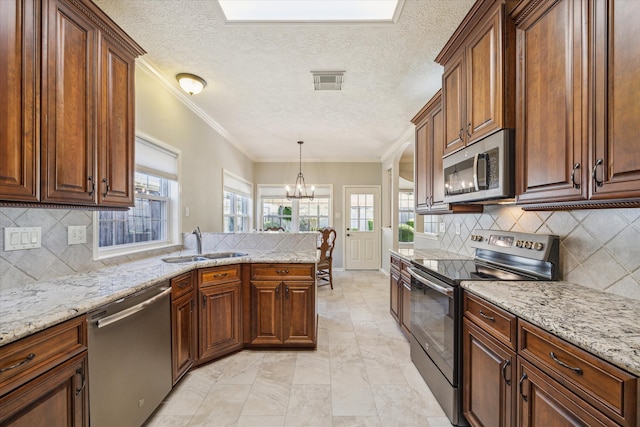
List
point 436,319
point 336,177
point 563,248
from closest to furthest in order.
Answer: point 563,248, point 436,319, point 336,177

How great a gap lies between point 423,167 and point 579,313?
2.03m

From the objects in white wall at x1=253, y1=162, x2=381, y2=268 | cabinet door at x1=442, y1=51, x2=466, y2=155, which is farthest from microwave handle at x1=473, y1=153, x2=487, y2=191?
white wall at x1=253, y1=162, x2=381, y2=268

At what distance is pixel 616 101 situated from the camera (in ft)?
3.29

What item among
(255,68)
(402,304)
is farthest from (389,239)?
(255,68)

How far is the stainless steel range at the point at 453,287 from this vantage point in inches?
63.8

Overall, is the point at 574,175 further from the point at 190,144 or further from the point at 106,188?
the point at 190,144

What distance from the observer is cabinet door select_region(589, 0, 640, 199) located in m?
0.95

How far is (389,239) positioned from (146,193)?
4377mm

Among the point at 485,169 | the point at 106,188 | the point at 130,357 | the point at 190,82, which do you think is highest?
the point at 190,82

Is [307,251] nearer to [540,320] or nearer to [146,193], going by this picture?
[146,193]

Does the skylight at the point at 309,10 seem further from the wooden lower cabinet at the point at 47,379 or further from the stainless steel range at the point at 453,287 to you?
the wooden lower cabinet at the point at 47,379

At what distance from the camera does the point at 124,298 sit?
56.2 inches

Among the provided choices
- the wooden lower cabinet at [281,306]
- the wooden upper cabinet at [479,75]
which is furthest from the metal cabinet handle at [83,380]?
the wooden upper cabinet at [479,75]

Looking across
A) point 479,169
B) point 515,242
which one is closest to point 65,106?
point 479,169
